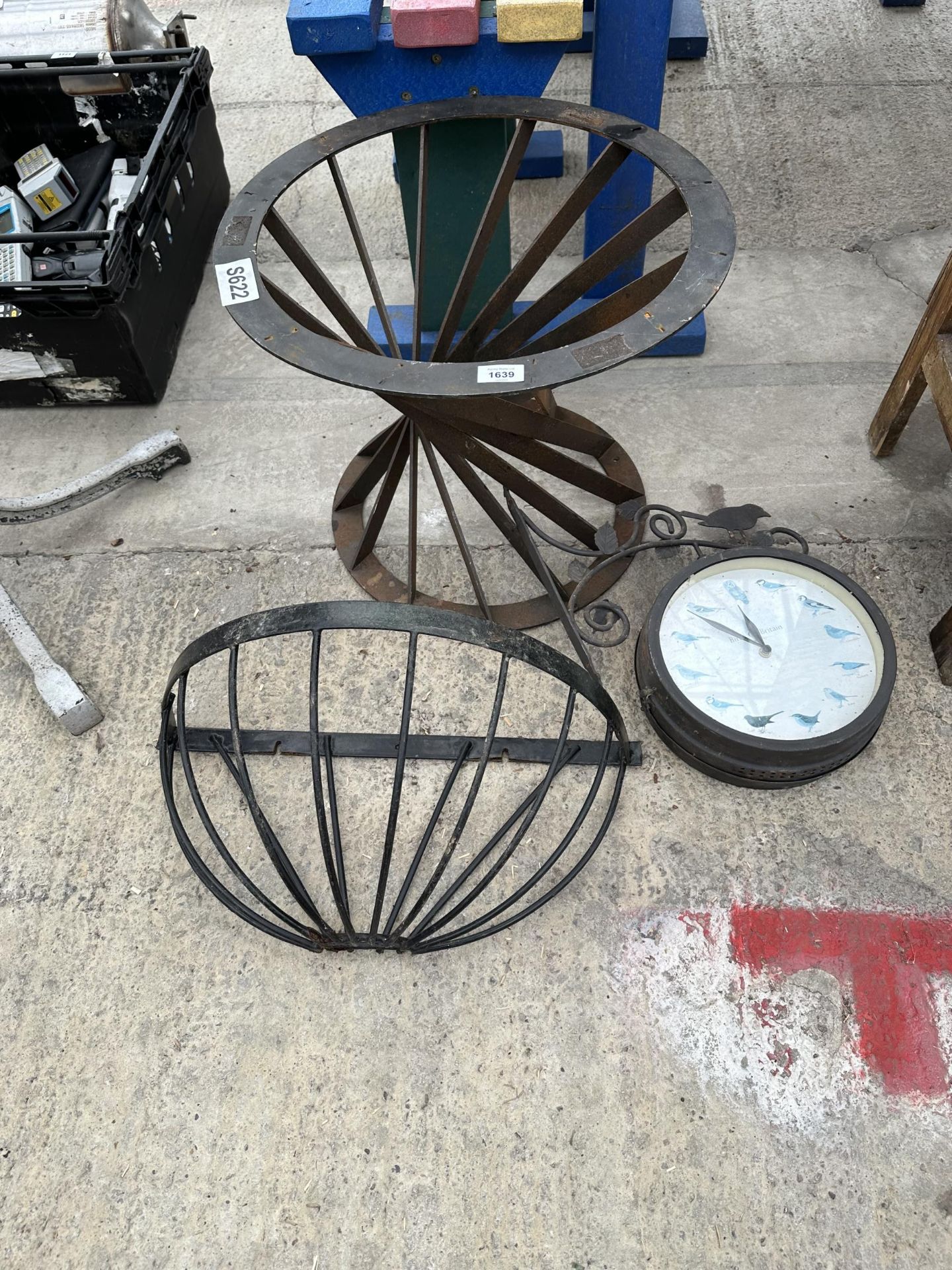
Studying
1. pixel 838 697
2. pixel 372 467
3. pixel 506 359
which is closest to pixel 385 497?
pixel 372 467

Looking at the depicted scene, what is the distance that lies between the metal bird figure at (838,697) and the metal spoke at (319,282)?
1358mm

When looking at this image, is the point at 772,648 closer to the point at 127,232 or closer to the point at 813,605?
the point at 813,605

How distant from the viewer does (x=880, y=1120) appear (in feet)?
6.10

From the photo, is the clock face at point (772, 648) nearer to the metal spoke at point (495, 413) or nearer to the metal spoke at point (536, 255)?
the metal spoke at point (495, 413)

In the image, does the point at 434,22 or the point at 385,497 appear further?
the point at 385,497

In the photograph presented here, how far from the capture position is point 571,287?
2311 millimetres

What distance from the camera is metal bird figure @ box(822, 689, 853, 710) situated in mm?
2133

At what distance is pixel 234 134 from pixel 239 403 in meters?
1.78

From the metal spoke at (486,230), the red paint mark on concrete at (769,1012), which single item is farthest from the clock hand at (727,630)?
the metal spoke at (486,230)

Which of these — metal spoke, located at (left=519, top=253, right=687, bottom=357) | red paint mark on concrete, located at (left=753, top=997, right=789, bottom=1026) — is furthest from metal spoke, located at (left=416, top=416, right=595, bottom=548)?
red paint mark on concrete, located at (left=753, top=997, right=789, bottom=1026)

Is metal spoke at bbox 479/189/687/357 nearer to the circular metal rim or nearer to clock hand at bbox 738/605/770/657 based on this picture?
the circular metal rim

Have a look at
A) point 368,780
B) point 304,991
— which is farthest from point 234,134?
point 304,991

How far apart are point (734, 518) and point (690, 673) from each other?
503mm

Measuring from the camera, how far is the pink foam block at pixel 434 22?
2287 mm
